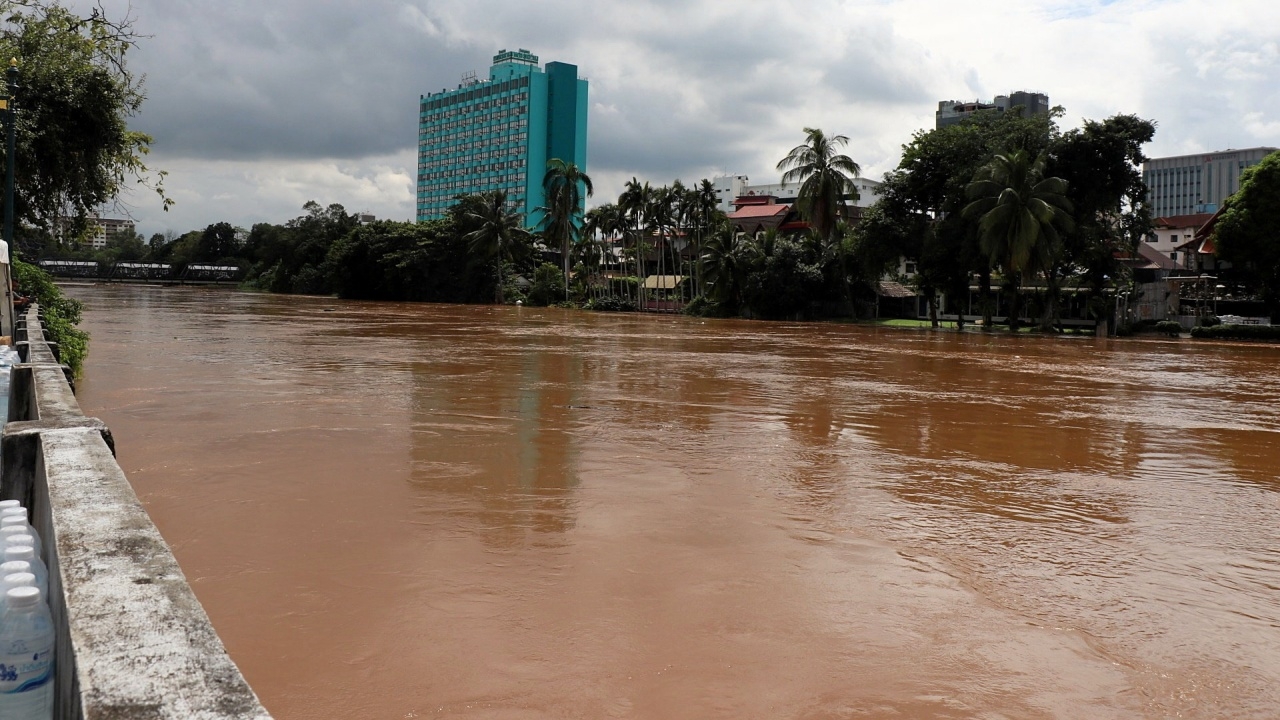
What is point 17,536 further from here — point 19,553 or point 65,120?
point 65,120

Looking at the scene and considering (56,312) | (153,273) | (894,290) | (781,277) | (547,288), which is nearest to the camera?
(56,312)

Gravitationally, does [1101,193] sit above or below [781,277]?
above

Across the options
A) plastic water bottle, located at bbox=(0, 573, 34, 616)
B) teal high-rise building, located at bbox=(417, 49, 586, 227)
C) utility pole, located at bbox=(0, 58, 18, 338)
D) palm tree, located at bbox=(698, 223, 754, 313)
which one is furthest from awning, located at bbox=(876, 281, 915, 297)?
teal high-rise building, located at bbox=(417, 49, 586, 227)

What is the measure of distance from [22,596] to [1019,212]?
40.8 meters

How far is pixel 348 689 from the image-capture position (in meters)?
3.67

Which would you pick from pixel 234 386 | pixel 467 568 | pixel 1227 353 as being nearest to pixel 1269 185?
pixel 1227 353

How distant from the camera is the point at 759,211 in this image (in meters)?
76.4

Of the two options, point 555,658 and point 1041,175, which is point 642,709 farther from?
point 1041,175

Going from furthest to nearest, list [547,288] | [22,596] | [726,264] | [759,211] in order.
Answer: [759,211] → [547,288] → [726,264] → [22,596]

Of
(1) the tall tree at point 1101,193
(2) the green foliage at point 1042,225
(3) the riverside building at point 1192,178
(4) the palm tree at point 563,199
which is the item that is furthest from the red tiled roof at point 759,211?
(3) the riverside building at point 1192,178

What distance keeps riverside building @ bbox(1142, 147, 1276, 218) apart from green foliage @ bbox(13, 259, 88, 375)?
156m

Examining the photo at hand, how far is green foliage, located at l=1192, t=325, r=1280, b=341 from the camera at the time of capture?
3959cm

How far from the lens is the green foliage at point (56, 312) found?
495 inches

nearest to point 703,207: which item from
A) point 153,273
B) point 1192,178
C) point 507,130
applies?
point 507,130
